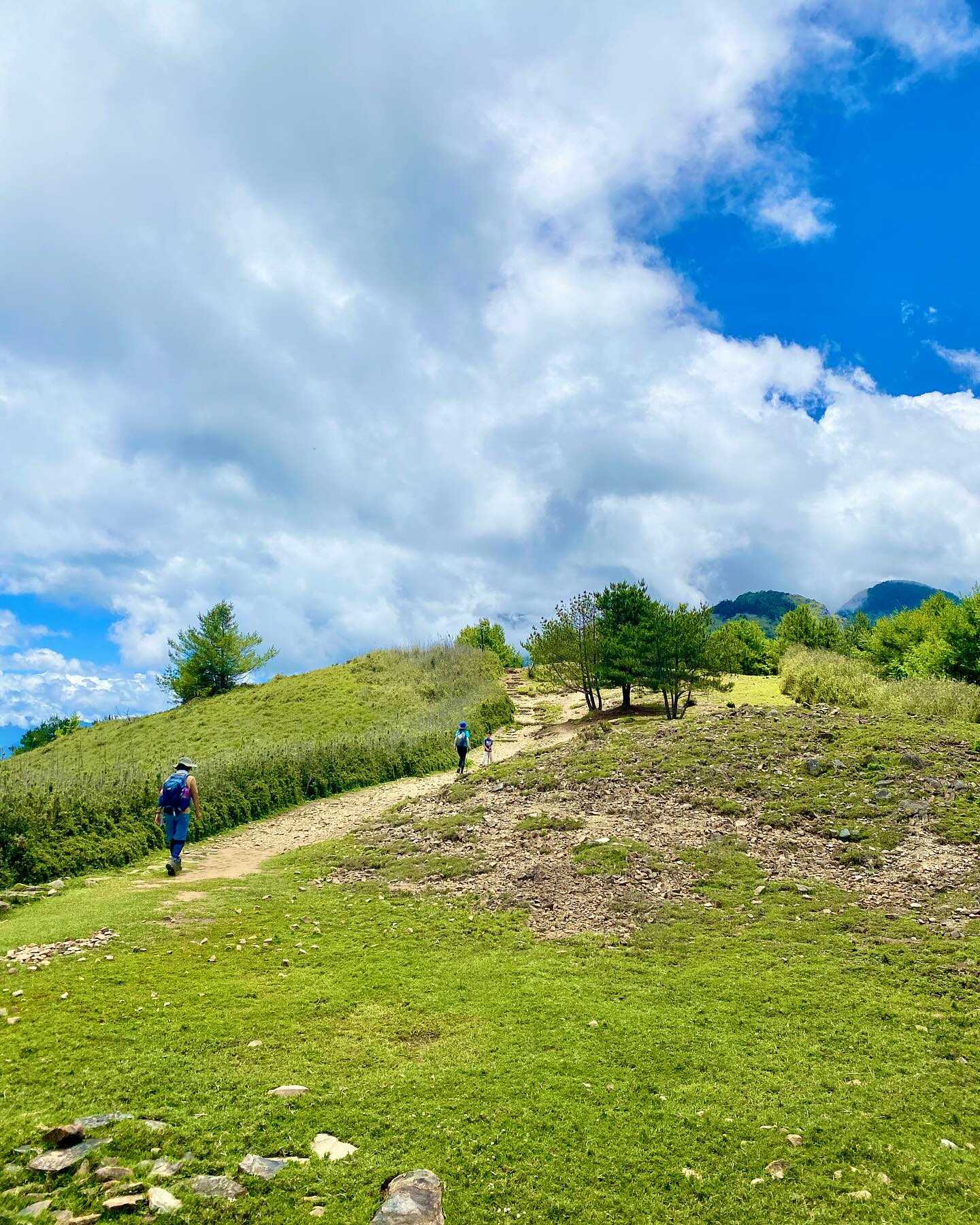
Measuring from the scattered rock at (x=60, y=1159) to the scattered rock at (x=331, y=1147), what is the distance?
1641mm

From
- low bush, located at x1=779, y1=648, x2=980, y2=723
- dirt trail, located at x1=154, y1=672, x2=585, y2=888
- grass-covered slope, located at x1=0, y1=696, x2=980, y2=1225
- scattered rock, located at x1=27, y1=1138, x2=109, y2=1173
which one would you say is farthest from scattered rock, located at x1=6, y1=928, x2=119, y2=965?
low bush, located at x1=779, y1=648, x2=980, y2=723

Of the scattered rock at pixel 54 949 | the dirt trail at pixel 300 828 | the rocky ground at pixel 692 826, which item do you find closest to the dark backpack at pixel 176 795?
the dirt trail at pixel 300 828

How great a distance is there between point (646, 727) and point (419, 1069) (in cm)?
1871

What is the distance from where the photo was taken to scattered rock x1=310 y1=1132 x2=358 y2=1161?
531 centimetres

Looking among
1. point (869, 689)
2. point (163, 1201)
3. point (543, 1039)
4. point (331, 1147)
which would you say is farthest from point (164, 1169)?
point (869, 689)

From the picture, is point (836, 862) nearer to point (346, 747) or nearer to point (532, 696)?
point (346, 747)

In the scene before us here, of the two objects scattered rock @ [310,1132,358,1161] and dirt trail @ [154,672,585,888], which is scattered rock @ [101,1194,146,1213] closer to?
scattered rock @ [310,1132,358,1161]

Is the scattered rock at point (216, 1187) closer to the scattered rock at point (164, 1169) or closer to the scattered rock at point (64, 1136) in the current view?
the scattered rock at point (164, 1169)

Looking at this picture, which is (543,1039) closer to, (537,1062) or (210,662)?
(537,1062)

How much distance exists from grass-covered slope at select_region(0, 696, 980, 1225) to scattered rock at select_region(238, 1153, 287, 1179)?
0.37 ft

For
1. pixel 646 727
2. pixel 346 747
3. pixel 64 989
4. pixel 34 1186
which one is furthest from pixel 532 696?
pixel 34 1186

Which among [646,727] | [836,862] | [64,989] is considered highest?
[646,727]

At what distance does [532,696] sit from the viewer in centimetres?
5294

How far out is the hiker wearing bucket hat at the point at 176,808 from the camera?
15.6 meters
